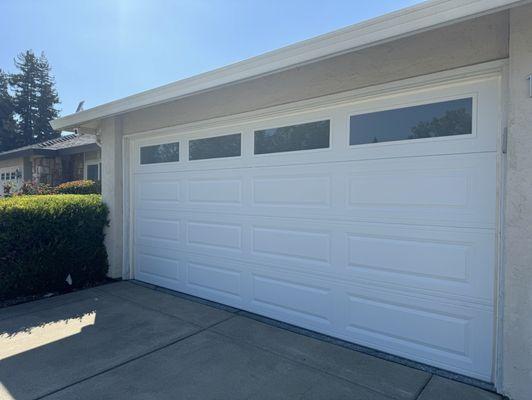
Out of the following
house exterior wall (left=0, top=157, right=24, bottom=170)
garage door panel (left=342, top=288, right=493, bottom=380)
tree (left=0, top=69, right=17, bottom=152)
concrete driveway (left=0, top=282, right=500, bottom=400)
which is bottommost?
concrete driveway (left=0, top=282, right=500, bottom=400)

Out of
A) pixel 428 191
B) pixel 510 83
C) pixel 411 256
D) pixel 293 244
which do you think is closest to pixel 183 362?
pixel 293 244

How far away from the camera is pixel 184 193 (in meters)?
5.59

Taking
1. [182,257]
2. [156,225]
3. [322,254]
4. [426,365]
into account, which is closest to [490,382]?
[426,365]

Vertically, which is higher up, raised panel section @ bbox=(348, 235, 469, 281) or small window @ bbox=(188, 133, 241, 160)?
small window @ bbox=(188, 133, 241, 160)

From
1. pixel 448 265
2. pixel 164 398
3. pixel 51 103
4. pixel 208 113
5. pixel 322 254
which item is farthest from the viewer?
pixel 51 103

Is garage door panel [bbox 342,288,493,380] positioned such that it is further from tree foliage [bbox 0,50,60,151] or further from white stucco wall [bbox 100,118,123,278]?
tree foliage [bbox 0,50,60,151]

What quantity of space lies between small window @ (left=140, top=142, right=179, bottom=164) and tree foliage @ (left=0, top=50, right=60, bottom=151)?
31.2 m

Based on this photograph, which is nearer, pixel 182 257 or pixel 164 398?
pixel 164 398

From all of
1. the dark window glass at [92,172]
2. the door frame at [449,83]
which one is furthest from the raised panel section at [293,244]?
the dark window glass at [92,172]

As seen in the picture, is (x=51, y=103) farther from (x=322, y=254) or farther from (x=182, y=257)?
(x=322, y=254)

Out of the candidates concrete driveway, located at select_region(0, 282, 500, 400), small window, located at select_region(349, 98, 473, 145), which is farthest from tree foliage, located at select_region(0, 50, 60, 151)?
small window, located at select_region(349, 98, 473, 145)

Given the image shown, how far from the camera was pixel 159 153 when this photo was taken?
6016 millimetres

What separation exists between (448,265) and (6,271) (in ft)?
18.9

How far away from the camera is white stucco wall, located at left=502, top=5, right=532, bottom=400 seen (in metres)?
2.63
